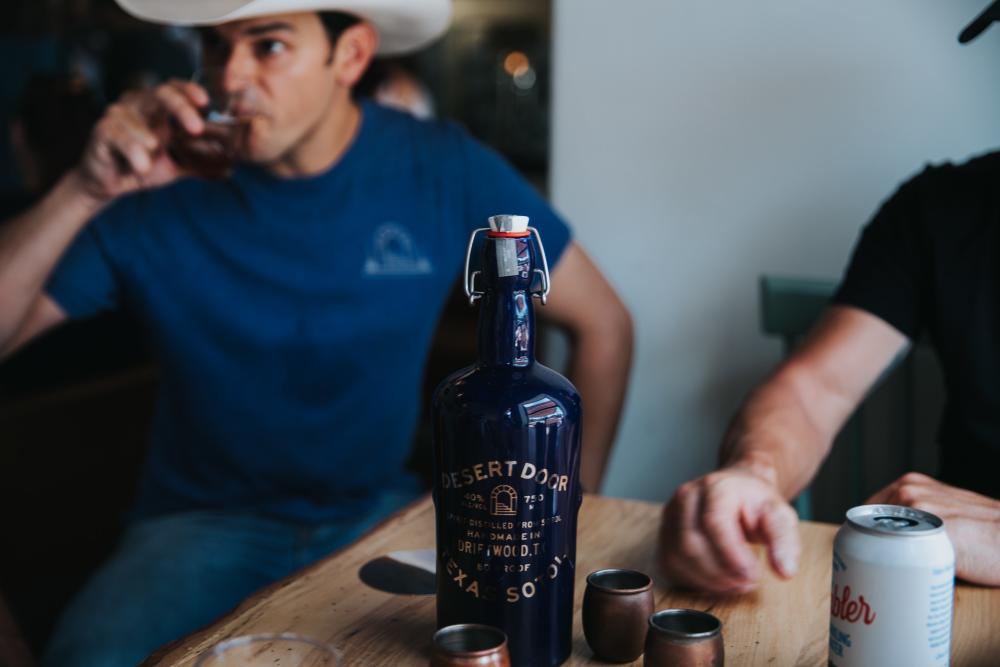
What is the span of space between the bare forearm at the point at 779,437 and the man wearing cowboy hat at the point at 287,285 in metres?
0.52

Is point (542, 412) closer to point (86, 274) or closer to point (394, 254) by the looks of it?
point (394, 254)

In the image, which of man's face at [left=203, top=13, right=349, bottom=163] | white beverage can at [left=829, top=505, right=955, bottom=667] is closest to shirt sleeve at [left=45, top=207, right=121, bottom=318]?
man's face at [left=203, top=13, right=349, bottom=163]

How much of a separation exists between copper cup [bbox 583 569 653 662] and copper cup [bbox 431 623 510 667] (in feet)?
0.39

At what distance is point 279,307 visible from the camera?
6.00 ft

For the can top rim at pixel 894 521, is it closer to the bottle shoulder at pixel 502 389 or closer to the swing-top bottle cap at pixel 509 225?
the bottle shoulder at pixel 502 389

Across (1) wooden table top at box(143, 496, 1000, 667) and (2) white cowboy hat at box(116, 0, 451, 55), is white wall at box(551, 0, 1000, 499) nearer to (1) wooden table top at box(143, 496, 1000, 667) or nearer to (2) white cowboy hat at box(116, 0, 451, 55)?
(2) white cowboy hat at box(116, 0, 451, 55)

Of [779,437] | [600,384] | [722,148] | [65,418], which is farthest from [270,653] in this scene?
[65,418]

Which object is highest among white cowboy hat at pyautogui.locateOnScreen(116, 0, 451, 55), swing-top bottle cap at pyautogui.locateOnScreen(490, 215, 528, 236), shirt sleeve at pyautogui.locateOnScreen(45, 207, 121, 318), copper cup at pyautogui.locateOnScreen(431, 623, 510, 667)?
white cowboy hat at pyautogui.locateOnScreen(116, 0, 451, 55)

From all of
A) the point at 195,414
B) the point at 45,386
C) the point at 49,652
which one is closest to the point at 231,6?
the point at 195,414

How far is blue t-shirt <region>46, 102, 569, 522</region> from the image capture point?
5.95 feet

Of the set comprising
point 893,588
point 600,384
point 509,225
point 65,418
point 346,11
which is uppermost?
point 346,11

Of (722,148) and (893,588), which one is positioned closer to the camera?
(893,588)

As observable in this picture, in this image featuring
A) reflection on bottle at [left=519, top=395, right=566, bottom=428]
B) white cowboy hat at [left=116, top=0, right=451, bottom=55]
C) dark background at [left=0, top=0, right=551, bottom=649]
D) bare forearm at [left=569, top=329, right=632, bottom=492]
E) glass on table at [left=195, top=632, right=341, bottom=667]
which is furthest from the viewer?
dark background at [left=0, top=0, right=551, bottom=649]

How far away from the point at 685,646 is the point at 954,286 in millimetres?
931
